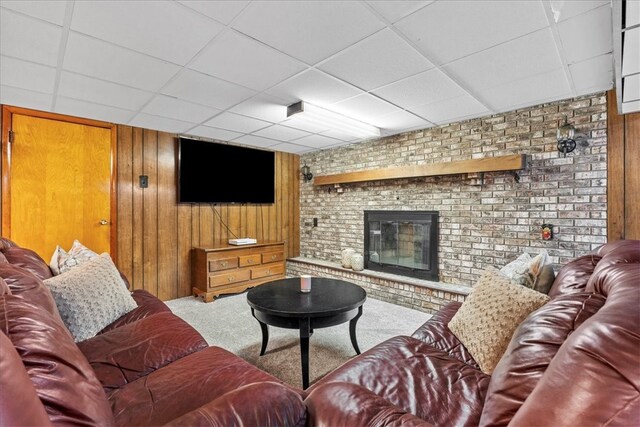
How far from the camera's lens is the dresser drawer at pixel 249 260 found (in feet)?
14.0

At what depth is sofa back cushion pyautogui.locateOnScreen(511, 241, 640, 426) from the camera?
1.77 feet

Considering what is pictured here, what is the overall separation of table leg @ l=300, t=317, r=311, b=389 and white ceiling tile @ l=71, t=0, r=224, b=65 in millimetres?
1920

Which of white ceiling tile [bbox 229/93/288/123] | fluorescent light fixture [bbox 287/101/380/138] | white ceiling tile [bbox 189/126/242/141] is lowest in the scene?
fluorescent light fixture [bbox 287/101/380/138]

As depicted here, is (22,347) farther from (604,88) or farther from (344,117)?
(604,88)

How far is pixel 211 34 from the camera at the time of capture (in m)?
1.81

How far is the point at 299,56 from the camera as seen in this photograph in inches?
81.4

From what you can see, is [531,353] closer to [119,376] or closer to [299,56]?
[119,376]

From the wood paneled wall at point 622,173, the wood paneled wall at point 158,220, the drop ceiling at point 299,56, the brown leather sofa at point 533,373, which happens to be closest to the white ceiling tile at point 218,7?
the drop ceiling at point 299,56

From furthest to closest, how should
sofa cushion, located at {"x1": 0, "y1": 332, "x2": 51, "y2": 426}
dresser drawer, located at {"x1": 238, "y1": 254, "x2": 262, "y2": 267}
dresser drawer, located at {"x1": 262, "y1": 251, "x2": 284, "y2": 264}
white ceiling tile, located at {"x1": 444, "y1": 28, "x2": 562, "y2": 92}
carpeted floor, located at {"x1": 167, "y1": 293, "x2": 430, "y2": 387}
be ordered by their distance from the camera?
1. dresser drawer, located at {"x1": 262, "y1": 251, "x2": 284, "y2": 264}
2. dresser drawer, located at {"x1": 238, "y1": 254, "x2": 262, "y2": 267}
3. carpeted floor, located at {"x1": 167, "y1": 293, "x2": 430, "y2": 387}
4. white ceiling tile, located at {"x1": 444, "y1": 28, "x2": 562, "y2": 92}
5. sofa cushion, located at {"x1": 0, "y1": 332, "x2": 51, "y2": 426}

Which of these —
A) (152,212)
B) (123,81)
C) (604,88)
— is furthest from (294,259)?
(604,88)

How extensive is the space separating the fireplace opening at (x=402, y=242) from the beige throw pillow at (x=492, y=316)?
2.04 metres

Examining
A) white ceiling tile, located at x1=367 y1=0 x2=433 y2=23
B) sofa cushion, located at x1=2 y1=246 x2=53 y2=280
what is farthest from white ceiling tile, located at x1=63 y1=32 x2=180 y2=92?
white ceiling tile, located at x1=367 y1=0 x2=433 y2=23

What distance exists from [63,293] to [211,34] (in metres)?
1.73

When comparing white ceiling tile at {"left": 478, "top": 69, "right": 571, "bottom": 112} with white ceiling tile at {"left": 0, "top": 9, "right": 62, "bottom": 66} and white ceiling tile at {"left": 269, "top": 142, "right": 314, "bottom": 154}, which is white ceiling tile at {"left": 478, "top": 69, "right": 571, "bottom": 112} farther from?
white ceiling tile at {"left": 0, "top": 9, "right": 62, "bottom": 66}
